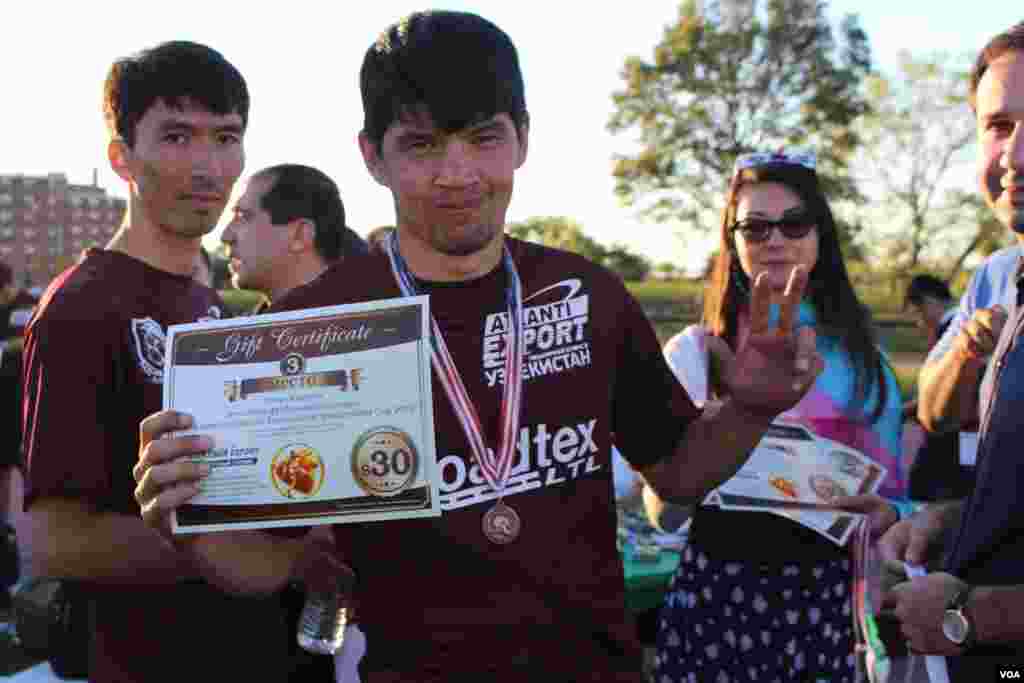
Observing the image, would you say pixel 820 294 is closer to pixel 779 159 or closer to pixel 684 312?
pixel 779 159

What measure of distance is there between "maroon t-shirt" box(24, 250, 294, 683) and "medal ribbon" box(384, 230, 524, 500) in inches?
30.4

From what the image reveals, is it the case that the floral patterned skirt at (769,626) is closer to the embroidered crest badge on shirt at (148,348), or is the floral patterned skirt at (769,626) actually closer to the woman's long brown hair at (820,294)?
the woman's long brown hair at (820,294)

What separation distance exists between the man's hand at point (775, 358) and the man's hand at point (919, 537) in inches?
27.8

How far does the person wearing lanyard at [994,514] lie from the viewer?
1.95m

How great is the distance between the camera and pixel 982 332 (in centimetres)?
226

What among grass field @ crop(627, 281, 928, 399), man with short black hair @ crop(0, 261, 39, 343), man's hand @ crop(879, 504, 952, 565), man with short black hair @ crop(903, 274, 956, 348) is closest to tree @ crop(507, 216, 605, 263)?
grass field @ crop(627, 281, 928, 399)

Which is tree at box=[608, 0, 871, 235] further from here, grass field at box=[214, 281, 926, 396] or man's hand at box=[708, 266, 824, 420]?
man's hand at box=[708, 266, 824, 420]

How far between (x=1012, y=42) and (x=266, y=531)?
1.96 m

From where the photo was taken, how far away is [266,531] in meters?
1.92

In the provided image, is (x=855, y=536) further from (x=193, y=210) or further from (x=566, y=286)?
(x=193, y=210)

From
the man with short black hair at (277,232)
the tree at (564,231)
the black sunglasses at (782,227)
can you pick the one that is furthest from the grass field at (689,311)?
the black sunglasses at (782,227)

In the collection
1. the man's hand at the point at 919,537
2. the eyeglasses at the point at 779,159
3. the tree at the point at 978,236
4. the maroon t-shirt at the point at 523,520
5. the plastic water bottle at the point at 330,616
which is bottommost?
the tree at the point at 978,236

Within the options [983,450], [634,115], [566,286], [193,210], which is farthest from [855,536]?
[634,115]

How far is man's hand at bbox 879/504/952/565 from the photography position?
90.3 inches
